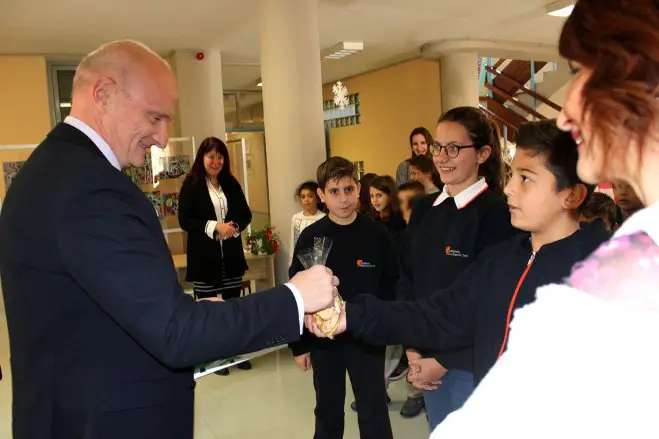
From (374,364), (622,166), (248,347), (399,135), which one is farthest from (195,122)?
(622,166)

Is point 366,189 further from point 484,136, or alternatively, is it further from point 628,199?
point 628,199

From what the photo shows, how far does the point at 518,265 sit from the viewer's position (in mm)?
1447

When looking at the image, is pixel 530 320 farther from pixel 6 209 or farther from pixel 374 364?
pixel 374 364

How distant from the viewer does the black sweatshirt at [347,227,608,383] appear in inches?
54.5

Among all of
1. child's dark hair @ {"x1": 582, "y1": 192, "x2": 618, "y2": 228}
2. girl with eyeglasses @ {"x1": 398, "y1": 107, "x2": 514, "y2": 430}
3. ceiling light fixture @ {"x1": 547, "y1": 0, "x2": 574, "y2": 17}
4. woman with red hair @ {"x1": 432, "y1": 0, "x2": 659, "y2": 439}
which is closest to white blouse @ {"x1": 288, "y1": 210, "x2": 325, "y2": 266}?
child's dark hair @ {"x1": 582, "y1": 192, "x2": 618, "y2": 228}

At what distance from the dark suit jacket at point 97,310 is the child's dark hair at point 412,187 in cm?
42

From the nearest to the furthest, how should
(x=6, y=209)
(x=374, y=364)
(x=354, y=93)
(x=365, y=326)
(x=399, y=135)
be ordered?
(x=6, y=209) → (x=365, y=326) → (x=374, y=364) → (x=399, y=135) → (x=354, y=93)

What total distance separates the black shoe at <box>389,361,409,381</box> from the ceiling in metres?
3.46

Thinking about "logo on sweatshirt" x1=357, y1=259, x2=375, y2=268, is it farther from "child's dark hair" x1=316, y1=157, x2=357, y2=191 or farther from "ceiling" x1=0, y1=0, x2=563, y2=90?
"ceiling" x1=0, y1=0, x2=563, y2=90

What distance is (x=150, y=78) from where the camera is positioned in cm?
139

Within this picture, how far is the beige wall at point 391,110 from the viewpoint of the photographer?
30.5ft

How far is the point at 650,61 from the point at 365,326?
38.5 inches

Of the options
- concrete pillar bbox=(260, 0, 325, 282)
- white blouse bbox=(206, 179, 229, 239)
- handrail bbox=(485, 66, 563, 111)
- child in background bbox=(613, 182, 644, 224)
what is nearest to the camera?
child in background bbox=(613, 182, 644, 224)

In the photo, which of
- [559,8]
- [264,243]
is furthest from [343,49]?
[264,243]
